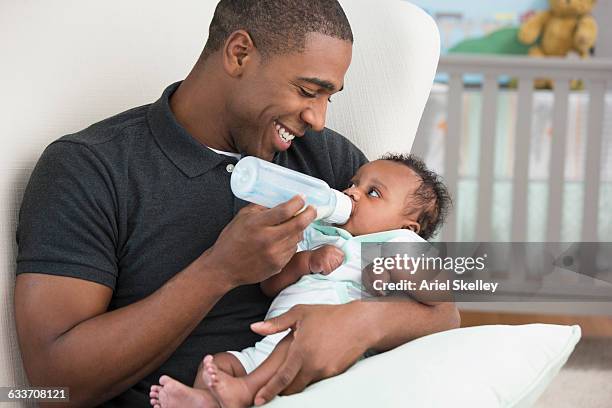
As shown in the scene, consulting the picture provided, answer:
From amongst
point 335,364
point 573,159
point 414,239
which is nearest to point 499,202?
point 573,159

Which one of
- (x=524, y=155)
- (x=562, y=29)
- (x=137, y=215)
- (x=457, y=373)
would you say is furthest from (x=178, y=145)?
(x=562, y=29)

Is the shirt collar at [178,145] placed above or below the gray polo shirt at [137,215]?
above

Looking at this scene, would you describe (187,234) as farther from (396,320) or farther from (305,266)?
(396,320)

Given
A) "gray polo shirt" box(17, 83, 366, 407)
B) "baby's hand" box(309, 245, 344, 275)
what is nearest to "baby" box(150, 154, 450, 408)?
A: "baby's hand" box(309, 245, 344, 275)

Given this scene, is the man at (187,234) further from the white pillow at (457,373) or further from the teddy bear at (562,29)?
the teddy bear at (562,29)

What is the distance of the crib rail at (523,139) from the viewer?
10.3 feet

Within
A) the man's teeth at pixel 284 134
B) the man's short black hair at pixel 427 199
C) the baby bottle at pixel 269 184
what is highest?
the man's teeth at pixel 284 134

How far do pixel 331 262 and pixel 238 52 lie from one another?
0.33 metres

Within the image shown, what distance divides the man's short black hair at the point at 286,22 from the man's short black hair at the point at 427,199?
0.24 m

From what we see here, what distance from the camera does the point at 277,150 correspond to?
1.33 metres

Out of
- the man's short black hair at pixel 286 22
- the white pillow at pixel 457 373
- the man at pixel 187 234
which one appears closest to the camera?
the white pillow at pixel 457 373

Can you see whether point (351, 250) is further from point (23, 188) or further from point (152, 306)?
point (23, 188)

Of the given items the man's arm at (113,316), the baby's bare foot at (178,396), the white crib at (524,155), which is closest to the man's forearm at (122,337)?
the man's arm at (113,316)

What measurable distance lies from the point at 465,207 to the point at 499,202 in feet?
0.41
